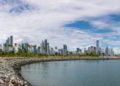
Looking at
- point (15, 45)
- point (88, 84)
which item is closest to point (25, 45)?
point (15, 45)

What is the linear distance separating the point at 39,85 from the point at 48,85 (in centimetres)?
155

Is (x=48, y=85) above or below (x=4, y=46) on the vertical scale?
below

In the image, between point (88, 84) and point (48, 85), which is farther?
point (88, 84)

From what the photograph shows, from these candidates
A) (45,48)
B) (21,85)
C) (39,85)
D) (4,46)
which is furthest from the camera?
(45,48)

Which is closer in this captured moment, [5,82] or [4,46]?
[5,82]

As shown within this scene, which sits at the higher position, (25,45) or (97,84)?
(25,45)

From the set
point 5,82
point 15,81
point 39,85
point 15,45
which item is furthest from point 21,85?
point 15,45

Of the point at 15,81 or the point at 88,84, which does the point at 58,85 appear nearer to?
the point at 88,84

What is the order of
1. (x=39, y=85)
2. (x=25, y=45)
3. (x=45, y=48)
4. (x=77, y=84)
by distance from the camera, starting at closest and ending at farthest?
(x=39, y=85) < (x=77, y=84) < (x=25, y=45) < (x=45, y=48)

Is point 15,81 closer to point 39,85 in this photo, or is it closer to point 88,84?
point 39,85

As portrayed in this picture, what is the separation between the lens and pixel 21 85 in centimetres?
2641

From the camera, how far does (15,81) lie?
87.5 feet

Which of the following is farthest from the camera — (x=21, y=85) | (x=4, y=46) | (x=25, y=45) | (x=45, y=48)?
(x=45, y=48)

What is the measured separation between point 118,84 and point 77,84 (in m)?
7.97
